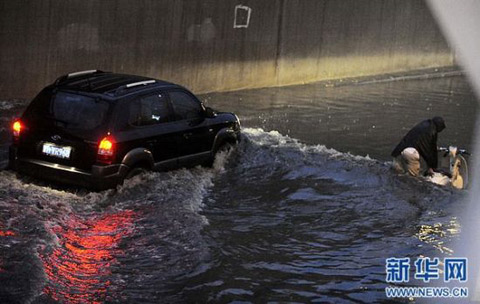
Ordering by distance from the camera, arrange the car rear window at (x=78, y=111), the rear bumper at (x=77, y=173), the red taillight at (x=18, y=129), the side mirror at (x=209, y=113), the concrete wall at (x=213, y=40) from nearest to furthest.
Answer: the rear bumper at (x=77, y=173) → the car rear window at (x=78, y=111) → the red taillight at (x=18, y=129) → the side mirror at (x=209, y=113) → the concrete wall at (x=213, y=40)

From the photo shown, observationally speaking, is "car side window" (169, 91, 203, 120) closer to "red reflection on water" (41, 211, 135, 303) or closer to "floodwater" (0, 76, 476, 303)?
"floodwater" (0, 76, 476, 303)

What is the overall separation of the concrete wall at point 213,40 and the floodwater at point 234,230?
225 centimetres

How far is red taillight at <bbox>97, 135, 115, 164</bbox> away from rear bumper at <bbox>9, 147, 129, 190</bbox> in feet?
0.34

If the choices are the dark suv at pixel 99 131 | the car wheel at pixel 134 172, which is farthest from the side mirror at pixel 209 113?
the car wheel at pixel 134 172

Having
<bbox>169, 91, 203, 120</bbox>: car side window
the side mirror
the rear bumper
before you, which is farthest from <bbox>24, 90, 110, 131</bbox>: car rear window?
the side mirror

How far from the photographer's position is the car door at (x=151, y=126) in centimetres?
979

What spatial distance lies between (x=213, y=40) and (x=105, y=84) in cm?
993

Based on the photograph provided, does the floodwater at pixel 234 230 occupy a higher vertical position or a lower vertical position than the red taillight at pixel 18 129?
lower

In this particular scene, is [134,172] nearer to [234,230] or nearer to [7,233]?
[234,230]

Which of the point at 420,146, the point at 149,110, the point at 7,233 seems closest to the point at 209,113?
the point at 149,110

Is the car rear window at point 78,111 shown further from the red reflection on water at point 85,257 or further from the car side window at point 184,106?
the car side window at point 184,106

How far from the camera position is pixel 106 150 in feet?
30.7

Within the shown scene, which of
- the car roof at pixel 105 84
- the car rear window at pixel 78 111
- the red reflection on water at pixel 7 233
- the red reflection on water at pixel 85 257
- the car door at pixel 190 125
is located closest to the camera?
the red reflection on water at pixel 85 257

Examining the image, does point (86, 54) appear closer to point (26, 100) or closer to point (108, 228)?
point (26, 100)
